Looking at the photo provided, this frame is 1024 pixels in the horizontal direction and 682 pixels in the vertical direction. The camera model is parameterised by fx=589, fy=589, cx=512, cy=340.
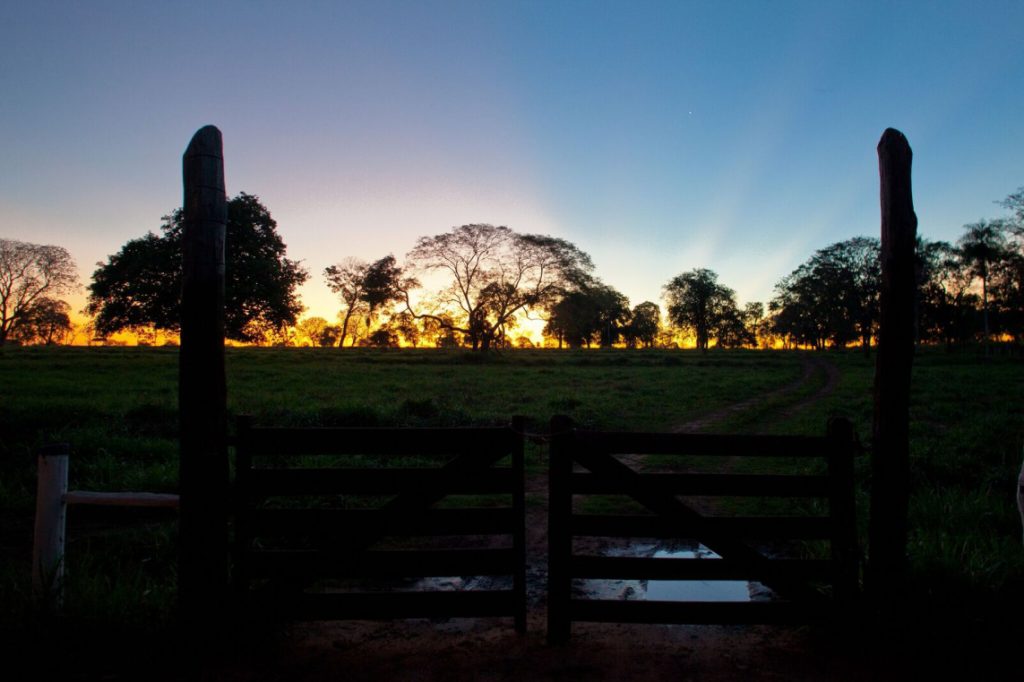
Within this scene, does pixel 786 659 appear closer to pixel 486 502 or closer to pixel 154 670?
pixel 154 670

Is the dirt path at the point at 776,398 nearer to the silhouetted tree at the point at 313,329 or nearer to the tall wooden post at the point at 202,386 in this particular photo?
the tall wooden post at the point at 202,386

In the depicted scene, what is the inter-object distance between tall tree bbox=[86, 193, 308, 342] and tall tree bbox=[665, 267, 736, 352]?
74.4 m

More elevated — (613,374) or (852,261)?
(852,261)

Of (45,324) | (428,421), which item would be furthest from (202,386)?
(45,324)

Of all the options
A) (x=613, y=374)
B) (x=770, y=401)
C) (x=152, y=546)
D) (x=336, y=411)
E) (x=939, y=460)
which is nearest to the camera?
(x=152, y=546)

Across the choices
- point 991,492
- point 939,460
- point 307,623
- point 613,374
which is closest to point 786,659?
point 307,623

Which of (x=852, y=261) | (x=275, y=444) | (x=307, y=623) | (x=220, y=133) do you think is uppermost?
(x=852, y=261)

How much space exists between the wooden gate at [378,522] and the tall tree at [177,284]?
99.2 ft

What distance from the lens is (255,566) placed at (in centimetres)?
461

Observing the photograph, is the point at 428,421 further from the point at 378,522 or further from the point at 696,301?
the point at 696,301

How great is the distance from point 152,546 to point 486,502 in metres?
4.52

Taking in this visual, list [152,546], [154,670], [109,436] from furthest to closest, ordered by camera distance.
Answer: [109,436] → [152,546] → [154,670]

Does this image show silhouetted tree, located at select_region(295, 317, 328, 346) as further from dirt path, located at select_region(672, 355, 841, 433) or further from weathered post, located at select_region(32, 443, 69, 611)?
weathered post, located at select_region(32, 443, 69, 611)

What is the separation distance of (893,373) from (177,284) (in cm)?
3767
